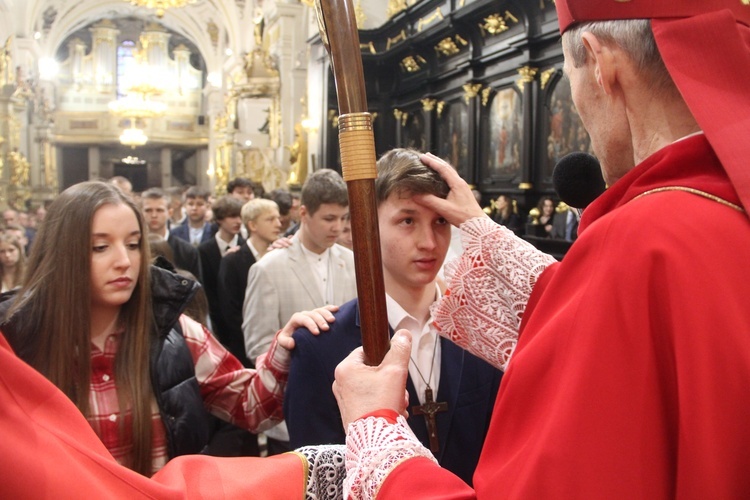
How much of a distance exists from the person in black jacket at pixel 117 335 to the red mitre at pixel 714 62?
3.88 ft

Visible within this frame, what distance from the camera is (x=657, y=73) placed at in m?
1.12

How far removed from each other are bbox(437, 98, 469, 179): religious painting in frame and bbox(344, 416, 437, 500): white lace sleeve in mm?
10477

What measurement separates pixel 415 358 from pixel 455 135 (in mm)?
10421

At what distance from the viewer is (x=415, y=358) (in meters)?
2.00

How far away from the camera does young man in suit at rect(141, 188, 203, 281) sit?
5.79 m

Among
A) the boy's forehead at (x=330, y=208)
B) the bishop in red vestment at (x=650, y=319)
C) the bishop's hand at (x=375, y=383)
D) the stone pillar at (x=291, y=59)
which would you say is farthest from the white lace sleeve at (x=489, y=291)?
the stone pillar at (x=291, y=59)

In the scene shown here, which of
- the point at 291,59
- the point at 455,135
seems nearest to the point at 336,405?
the point at 455,135

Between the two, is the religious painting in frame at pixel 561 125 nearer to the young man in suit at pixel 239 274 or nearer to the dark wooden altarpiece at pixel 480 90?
the dark wooden altarpiece at pixel 480 90

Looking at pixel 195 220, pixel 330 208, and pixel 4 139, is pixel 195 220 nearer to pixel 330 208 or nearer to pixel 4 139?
pixel 330 208

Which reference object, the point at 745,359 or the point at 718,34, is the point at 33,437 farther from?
the point at 718,34

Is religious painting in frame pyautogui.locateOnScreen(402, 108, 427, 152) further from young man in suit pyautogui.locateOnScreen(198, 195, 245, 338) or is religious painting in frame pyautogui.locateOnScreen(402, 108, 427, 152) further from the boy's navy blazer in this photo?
Result: young man in suit pyautogui.locateOnScreen(198, 195, 245, 338)

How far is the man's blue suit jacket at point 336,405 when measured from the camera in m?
Answer: 1.85

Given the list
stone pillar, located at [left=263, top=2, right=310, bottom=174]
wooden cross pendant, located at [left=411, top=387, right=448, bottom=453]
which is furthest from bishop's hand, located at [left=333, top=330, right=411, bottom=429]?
stone pillar, located at [left=263, top=2, right=310, bottom=174]

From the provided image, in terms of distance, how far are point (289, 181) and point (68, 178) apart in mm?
22855
